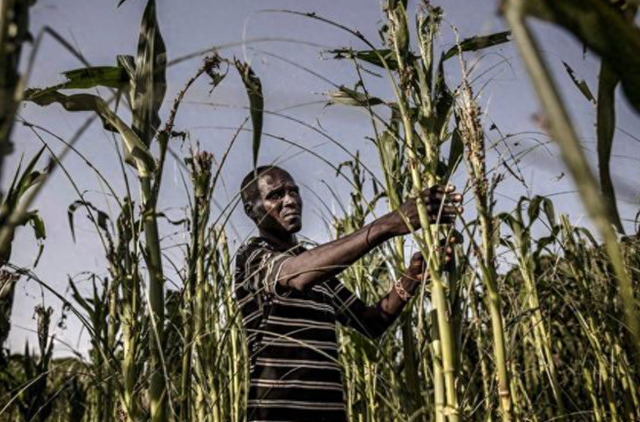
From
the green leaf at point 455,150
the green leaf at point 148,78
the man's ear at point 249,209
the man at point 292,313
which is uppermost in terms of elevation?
the man's ear at point 249,209

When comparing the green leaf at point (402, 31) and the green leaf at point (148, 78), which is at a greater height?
the green leaf at point (402, 31)

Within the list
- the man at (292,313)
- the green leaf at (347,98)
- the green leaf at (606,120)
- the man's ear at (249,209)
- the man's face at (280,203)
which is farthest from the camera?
the man's ear at (249,209)

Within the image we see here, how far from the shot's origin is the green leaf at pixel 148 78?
1121mm

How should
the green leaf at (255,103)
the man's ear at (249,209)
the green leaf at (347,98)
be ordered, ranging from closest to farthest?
the green leaf at (255,103) → the green leaf at (347,98) → the man's ear at (249,209)

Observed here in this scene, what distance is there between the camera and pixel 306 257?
1.69m

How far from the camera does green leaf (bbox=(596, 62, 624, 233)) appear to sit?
11.6 inches

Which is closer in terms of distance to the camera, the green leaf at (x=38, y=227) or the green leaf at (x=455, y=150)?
the green leaf at (x=455, y=150)

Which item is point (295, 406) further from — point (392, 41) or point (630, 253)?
point (630, 253)

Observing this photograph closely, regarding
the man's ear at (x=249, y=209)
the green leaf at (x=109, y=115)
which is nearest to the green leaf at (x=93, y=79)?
the green leaf at (x=109, y=115)

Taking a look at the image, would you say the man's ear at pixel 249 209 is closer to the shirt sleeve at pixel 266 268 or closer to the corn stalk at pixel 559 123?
the shirt sleeve at pixel 266 268

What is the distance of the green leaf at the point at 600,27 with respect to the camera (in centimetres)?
24

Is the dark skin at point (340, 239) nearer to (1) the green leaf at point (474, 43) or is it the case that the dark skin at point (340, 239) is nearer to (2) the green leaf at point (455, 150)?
(2) the green leaf at point (455, 150)

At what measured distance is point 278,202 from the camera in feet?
7.18

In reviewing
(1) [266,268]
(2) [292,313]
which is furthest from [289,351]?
(1) [266,268]
